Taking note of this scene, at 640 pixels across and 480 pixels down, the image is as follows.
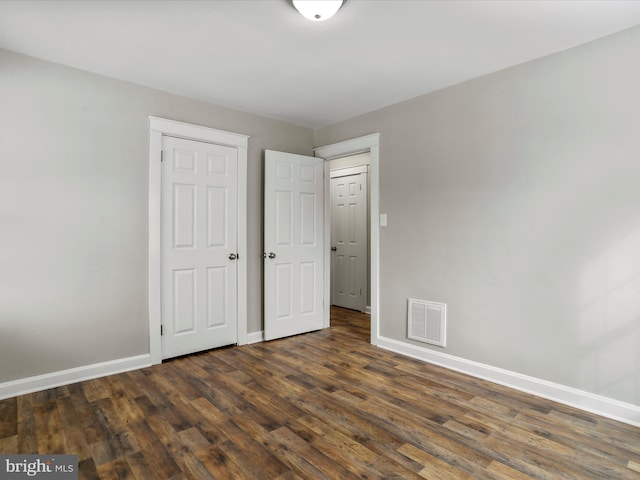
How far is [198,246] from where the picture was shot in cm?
348

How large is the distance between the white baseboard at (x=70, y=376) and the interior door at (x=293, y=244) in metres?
1.32

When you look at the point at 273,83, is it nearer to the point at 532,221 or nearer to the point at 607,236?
the point at 532,221

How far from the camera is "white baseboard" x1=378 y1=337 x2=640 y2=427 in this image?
2.28 meters

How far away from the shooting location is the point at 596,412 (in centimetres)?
236

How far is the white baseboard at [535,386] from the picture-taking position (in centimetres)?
228

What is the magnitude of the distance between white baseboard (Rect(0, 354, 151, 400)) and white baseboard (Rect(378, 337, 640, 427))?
96.5 inches

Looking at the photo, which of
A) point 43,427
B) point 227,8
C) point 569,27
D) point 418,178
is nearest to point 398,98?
point 418,178

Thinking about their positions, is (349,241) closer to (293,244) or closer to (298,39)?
(293,244)

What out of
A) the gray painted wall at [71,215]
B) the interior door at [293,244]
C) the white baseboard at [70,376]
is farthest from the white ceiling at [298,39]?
the white baseboard at [70,376]

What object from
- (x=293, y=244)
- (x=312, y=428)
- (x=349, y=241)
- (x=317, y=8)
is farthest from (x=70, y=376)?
(x=349, y=241)

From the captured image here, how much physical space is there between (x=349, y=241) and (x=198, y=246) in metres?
2.75

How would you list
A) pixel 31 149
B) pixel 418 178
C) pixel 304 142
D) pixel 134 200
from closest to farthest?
pixel 31 149, pixel 134 200, pixel 418 178, pixel 304 142

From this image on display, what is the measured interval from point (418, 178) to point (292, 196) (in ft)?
4.77

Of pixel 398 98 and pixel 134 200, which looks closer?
pixel 134 200
